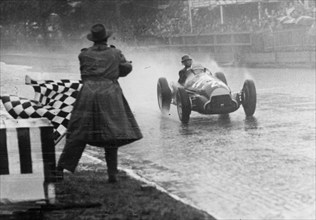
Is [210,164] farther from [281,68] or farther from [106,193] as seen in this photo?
[281,68]

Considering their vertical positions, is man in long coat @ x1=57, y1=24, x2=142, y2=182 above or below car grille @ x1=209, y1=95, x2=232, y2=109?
above

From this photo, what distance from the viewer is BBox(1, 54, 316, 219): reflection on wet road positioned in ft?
22.3

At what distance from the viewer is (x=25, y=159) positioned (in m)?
5.82

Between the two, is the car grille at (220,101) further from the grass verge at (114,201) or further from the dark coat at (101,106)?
the dark coat at (101,106)

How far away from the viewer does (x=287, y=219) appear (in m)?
6.12

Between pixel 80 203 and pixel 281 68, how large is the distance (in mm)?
20508

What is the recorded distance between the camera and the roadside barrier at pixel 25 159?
582 cm

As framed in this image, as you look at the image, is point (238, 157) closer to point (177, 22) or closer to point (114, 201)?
point (114, 201)

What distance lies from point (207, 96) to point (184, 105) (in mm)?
511

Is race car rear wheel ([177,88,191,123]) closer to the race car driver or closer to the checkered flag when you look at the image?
the race car driver

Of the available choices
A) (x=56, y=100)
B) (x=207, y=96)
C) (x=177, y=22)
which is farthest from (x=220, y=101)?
(x=177, y=22)

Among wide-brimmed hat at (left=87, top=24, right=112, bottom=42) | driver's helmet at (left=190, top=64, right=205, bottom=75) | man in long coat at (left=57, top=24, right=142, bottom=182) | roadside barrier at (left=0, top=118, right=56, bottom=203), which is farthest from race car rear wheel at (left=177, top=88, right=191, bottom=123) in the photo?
roadside barrier at (left=0, top=118, right=56, bottom=203)

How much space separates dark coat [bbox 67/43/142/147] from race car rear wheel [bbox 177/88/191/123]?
5.36 m

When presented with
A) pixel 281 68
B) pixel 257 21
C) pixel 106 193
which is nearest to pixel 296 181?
pixel 106 193
